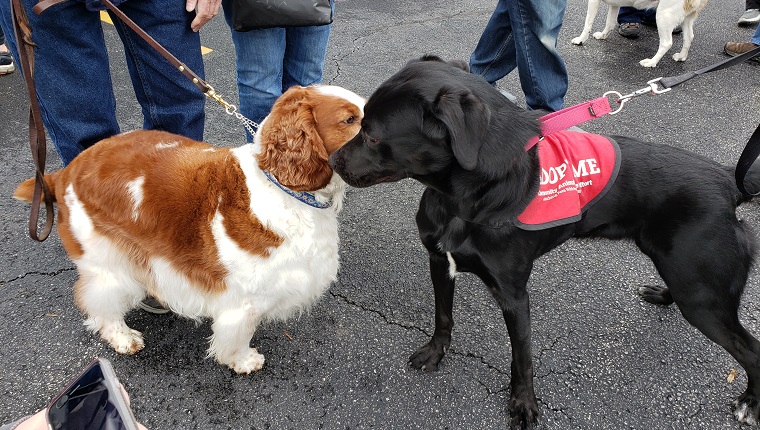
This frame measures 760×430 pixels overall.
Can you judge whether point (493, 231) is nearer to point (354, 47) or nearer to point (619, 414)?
point (619, 414)

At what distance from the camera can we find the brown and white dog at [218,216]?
6.81 ft

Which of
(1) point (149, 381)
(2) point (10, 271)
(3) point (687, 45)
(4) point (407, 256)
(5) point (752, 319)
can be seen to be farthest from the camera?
(3) point (687, 45)

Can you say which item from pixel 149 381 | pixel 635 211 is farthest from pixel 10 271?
pixel 635 211

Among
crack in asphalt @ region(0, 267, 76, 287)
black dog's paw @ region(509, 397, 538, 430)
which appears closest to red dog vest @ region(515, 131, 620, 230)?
black dog's paw @ region(509, 397, 538, 430)

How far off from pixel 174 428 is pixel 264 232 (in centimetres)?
98

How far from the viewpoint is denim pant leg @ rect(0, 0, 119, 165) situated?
7.43 feet

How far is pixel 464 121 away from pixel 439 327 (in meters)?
1.18

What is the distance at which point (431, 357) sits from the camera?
251 centimetres

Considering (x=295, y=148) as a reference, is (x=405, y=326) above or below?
below

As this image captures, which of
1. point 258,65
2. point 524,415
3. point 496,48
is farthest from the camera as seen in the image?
point 496,48

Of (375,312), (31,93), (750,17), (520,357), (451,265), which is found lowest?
(375,312)

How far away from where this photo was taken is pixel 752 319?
272 cm

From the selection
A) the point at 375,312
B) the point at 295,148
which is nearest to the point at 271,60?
the point at 295,148

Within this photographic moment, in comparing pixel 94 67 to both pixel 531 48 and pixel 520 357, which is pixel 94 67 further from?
pixel 531 48
